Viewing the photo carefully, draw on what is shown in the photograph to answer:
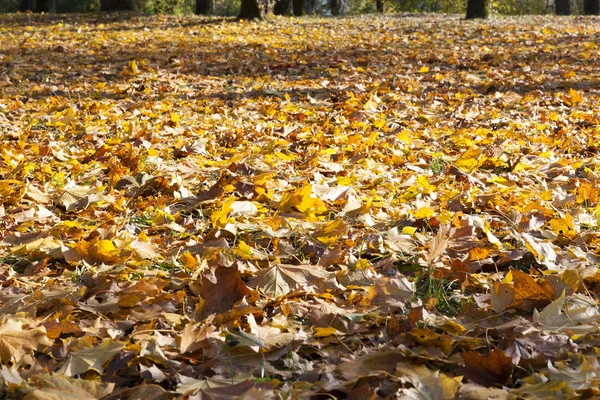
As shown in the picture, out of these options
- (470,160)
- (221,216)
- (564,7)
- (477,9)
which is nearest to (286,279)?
(221,216)

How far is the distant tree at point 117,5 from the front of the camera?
15.8 metres

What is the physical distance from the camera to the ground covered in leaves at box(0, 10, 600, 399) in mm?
1683

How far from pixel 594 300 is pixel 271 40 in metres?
9.79

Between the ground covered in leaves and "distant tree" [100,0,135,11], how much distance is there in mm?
10202

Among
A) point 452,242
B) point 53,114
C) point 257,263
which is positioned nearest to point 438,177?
point 452,242

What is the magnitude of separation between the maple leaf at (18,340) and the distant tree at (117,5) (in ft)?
50.9

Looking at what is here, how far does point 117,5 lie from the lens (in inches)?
627

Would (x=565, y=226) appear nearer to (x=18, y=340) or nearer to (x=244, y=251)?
(x=244, y=251)

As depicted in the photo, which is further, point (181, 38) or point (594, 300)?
point (181, 38)

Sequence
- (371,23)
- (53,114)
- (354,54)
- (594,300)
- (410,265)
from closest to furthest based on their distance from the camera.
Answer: (594,300), (410,265), (53,114), (354,54), (371,23)

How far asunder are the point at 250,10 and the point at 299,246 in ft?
41.5

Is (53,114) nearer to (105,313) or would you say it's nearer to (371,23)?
(105,313)

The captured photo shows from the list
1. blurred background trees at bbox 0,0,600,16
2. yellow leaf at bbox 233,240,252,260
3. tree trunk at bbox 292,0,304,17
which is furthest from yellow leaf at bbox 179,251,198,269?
tree trunk at bbox 292,0,304,17

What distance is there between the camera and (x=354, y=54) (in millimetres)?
9656
